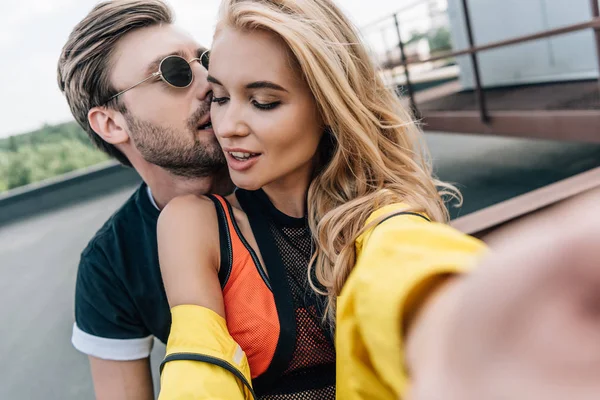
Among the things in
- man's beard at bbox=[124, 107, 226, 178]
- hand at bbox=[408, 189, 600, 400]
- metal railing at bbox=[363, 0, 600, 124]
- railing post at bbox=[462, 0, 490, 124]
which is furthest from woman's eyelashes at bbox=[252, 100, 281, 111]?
railing post at bbox=[462, 0, 490, 124]

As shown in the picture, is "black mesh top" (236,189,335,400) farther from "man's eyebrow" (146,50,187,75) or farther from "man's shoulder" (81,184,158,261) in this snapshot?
"man's eyebrow" (146,50,187,75)

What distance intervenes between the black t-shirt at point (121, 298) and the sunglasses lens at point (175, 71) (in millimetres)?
381

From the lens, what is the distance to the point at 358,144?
1141 mm

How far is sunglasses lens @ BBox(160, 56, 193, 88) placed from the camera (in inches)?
55.3

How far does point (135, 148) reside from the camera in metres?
1.55

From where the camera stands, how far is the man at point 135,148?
135 cm

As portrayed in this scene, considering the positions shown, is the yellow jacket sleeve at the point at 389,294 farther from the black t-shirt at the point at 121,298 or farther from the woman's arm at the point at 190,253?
the black t-shirt at the point at 121,298

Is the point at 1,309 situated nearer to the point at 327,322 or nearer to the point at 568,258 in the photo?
the point at 327,322

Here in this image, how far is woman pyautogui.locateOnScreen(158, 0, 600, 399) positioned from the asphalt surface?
2.41 meters

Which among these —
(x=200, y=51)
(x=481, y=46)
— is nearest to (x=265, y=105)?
(x=200, y=51)

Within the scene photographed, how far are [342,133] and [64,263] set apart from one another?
18.0 feet

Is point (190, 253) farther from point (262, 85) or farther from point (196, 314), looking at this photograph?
point (262, 85)

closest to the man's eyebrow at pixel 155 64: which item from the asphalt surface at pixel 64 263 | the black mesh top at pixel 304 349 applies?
the black mesh top at pixel 304 349

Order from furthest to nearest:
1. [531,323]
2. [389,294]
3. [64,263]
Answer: [64,263], [389,294], [531,323]
